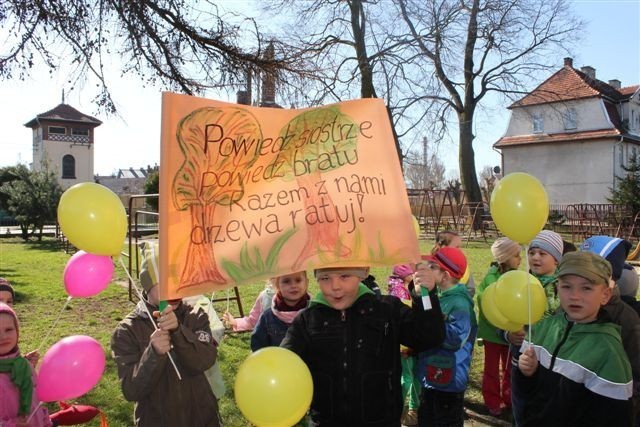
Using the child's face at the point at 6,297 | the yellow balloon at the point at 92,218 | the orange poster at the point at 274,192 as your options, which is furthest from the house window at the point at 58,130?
the orange poster at the point at 274,192

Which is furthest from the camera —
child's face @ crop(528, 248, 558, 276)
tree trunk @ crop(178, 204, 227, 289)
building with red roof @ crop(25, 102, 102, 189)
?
building with red roof @ crop(25, 102, 102, 189)

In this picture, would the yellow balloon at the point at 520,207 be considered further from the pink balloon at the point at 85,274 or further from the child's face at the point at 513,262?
the pink balloon at the point at 85,274

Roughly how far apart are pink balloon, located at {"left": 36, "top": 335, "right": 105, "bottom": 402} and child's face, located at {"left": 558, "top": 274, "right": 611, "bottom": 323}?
8.41 ft

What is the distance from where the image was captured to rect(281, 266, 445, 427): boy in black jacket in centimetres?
250

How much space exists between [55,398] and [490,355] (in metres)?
3.54

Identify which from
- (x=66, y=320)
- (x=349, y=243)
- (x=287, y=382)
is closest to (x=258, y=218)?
(x=349, y=243)

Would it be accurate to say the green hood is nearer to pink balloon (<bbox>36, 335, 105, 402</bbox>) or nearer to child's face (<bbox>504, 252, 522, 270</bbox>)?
child's face (<bbox>504, 252, 522, 270</bbox>)

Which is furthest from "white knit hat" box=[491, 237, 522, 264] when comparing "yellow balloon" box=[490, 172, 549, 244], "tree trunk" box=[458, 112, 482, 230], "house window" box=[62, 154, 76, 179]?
"house window" box=[62, 154, 76, 179]

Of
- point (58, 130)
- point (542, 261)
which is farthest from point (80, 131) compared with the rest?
point (542, 261)

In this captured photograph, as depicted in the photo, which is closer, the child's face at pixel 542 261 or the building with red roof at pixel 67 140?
the child's face at pixel 542 261

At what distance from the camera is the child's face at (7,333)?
2852 mm

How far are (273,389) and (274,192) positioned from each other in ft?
2.92

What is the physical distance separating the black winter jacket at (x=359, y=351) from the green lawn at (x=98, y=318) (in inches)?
89.3

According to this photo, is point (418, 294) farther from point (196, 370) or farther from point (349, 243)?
point (196, 370)
